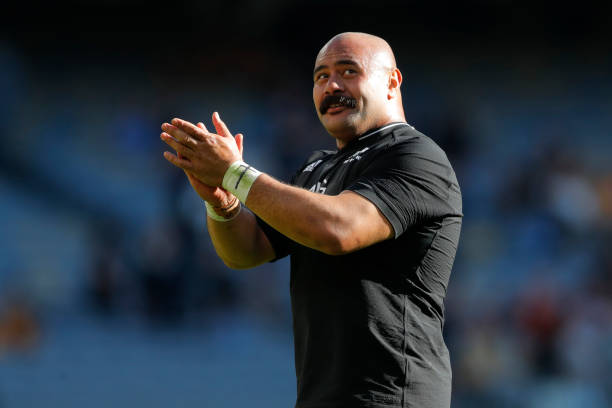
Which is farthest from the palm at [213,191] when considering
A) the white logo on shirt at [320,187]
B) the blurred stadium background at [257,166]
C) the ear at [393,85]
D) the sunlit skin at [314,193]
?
the blurred stadium background at [257,166]

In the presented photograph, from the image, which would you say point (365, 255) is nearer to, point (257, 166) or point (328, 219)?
point (328, 219)

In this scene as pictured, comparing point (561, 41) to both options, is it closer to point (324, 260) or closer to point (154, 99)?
point (154, 99)

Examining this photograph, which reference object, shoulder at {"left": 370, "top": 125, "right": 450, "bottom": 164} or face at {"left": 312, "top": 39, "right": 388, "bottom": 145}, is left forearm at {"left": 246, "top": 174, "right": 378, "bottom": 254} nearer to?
shoulder at {"left": 370, "top": 125, "right": 450, "bottom": 164}

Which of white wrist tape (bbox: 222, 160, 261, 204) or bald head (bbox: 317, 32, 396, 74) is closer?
white wrist tape (bbox: 222, 160, 261, 204)

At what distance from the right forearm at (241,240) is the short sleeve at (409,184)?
692 mm

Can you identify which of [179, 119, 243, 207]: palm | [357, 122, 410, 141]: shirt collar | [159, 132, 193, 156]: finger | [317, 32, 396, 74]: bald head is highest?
[317, 32, 396, 74]: bald head

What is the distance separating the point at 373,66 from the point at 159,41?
25.3 ft

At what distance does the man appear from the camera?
2.55 metres

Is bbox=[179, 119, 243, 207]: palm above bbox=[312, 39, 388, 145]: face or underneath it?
underneath

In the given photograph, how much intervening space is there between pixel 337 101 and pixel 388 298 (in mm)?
894

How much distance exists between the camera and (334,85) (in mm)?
3141

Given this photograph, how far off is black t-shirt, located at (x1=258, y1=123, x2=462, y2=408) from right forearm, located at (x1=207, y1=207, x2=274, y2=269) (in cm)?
44

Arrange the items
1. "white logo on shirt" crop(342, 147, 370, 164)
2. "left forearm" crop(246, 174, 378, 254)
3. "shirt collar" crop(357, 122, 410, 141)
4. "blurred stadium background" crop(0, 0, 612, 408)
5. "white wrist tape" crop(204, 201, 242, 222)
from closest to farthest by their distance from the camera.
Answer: "left forearm" crop(246, 174, 378, 254) < "white logo on shirt" crop(342, 147, 370, 164) < "shirt collar" crop(357, 122, 410, 141) < "white wrist tape" crop(204, 201, 242, 222) < "blurred stadium background" crop(0, 0, 612, 408)

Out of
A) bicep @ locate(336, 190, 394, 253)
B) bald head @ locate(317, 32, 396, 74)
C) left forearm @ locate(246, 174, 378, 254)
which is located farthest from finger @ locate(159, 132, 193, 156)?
bald head @ locate(317, 32, 396, 74)
